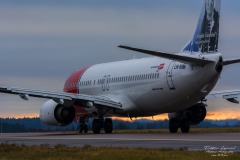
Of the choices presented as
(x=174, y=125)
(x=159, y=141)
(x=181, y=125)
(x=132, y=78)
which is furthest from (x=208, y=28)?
(x=159, y=141)

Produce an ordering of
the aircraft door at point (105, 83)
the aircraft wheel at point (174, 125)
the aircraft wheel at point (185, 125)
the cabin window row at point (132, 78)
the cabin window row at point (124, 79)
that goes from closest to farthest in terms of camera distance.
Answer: the cabin window row at point (132, 78) < the cabin window row at point (124, 79) < the aircraft wheel at point (185, 125) < the aircraft wheel at point (174, 125) < the aircraft door at point (105, 83)

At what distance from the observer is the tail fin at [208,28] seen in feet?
125

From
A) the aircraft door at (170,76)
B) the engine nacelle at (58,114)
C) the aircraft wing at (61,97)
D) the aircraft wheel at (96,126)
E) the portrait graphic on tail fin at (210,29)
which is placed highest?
the portrait graphic on tail fin at (210,29)

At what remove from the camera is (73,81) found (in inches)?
2115

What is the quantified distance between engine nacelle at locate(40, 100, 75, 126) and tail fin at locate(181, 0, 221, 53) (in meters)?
10.5

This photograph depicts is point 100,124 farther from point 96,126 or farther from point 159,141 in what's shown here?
point 159,141

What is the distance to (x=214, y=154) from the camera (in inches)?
803

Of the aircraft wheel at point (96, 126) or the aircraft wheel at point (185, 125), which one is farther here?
the aircraft wheel at point (96, 126)

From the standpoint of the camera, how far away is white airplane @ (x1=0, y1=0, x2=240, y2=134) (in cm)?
3784

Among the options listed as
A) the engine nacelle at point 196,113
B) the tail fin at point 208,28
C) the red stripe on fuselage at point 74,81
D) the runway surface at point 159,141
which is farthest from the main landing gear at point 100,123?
the tail fin at point 208,28

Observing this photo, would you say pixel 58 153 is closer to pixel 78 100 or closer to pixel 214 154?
pixel 214 154

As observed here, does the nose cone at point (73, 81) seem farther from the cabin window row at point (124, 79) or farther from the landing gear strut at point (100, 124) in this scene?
the landing gear strut at point (100, 124)

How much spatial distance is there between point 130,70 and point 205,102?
6105 millimetres

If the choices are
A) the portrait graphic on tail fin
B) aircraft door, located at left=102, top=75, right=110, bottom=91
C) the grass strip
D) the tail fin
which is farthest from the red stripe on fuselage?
the grass strip
